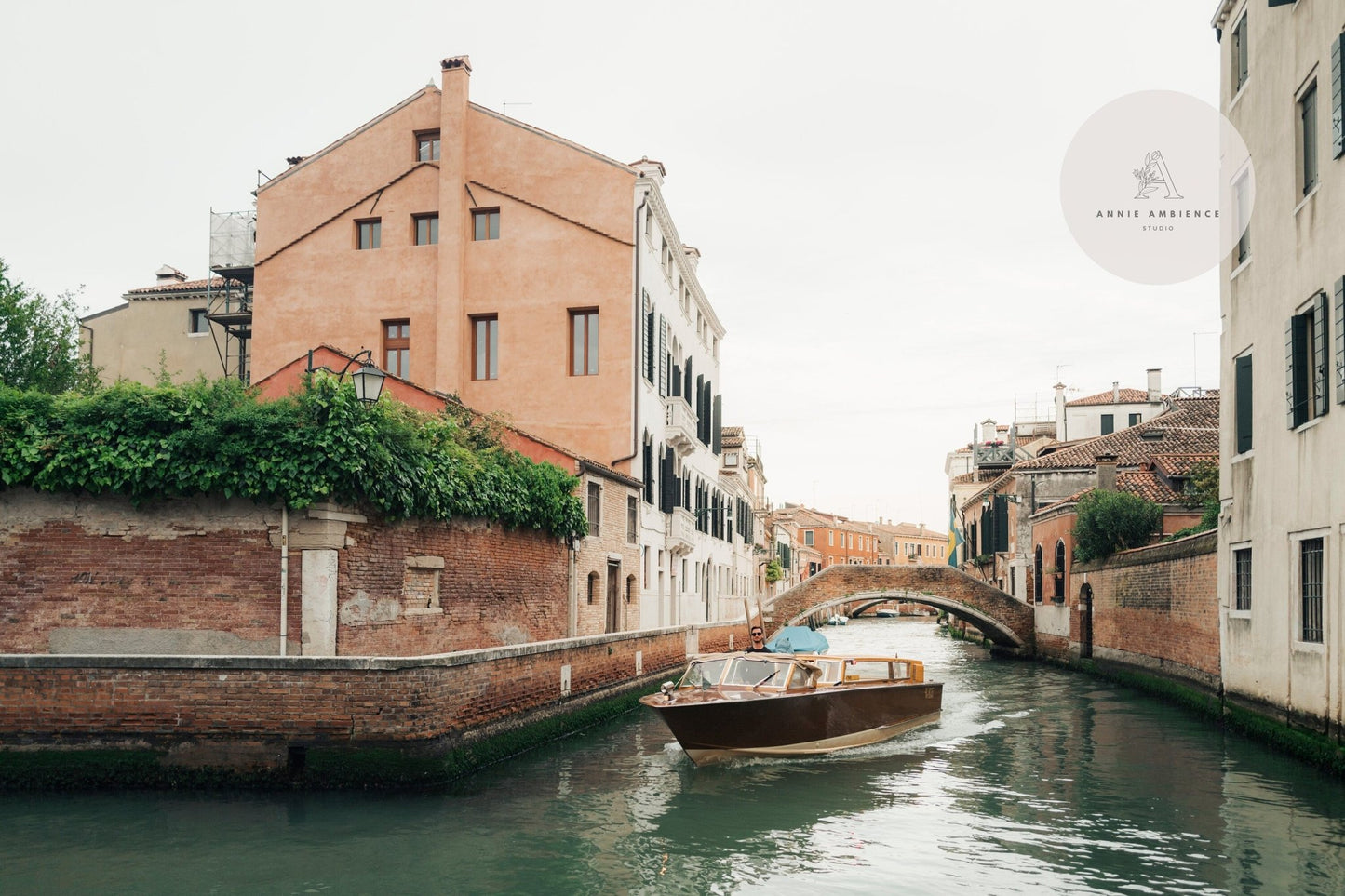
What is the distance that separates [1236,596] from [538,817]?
10.0 metres

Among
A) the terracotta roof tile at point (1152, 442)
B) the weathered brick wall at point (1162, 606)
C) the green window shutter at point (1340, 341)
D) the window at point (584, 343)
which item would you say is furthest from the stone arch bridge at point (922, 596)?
the green window shutter at point (1340, 341)

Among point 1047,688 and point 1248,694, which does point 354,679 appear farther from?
point 1047,688

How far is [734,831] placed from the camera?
973 cm

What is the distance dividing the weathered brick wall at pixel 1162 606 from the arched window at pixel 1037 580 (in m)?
5.25

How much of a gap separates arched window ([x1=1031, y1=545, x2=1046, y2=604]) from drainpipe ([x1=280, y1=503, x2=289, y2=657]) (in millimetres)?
24397

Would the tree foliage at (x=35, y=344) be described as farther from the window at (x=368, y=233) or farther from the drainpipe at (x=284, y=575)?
the drainpipe at (x=284, y=575)

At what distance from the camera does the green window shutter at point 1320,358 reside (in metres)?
11.8

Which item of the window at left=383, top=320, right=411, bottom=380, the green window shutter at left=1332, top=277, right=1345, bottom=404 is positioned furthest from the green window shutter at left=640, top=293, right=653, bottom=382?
the green window shutter at left=1332, top=277, right=1345, bottom=404

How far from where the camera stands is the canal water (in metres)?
8.02

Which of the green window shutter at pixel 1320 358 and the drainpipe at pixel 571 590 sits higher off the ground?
the green window shutter at pixel 1320 358

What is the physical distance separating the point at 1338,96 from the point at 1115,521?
14.7 meters

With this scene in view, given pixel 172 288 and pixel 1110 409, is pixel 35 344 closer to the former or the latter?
pixel 172 288

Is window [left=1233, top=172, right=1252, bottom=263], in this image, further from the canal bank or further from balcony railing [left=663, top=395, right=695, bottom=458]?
balcony railing [left=663, top=395, right=695, bottom=458]

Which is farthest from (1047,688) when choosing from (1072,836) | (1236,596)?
(1072,836)
